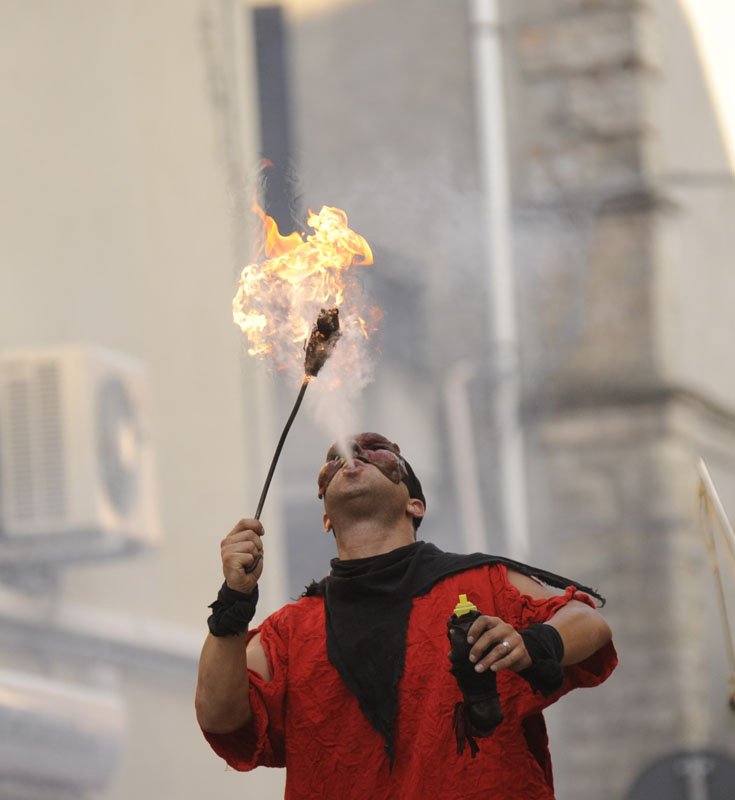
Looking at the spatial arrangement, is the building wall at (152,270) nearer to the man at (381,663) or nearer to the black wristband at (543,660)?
the man at (381,663)

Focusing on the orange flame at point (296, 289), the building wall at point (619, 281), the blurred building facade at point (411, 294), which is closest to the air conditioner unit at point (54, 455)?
the blurred building facade at point (411, 294)

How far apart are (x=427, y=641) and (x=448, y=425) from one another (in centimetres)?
475

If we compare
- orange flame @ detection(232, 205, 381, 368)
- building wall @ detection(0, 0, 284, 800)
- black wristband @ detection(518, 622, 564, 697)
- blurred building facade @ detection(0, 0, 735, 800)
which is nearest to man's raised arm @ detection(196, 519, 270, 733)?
black wristband @ detection(518, 622, 564, 697)

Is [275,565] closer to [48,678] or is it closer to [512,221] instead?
[48,678]

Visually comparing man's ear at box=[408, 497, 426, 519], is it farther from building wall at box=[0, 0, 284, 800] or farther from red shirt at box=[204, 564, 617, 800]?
building wall at box=[0, 0, 284, 800]

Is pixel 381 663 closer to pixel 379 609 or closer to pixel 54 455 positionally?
pixel 379 609

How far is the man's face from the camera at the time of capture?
112 inches

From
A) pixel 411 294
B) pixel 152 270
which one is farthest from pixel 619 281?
pixel 152 270

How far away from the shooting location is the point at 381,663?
8.89ft

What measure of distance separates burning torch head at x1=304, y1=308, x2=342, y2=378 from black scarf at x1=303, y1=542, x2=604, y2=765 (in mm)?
344

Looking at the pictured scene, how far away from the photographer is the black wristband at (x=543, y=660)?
245 centimetres

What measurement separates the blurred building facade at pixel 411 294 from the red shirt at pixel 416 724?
3.23m

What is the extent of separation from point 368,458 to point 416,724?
48 centimetres

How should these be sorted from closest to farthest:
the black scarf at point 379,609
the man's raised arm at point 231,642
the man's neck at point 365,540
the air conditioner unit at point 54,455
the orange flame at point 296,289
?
the man's raised arm at point 231,642 < the black scarf at point 379,609 < the man's neck at point 365,540 < the orange flame at point 296,289 < the air conditioner unit at point 54,455
